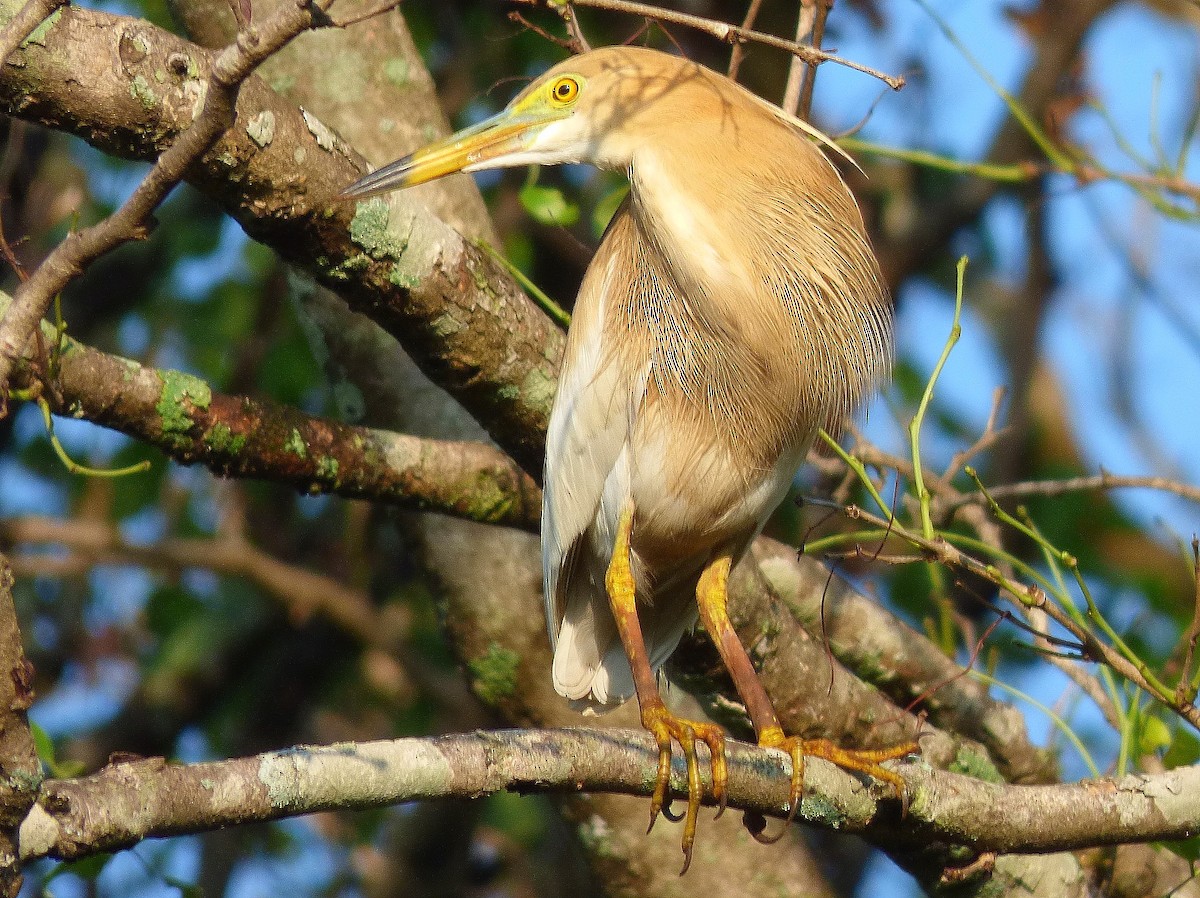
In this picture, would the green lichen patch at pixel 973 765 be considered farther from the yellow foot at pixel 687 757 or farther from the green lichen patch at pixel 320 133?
the green lichen patch at pixel 320 133

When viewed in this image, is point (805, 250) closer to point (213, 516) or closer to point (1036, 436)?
point (213, 516)

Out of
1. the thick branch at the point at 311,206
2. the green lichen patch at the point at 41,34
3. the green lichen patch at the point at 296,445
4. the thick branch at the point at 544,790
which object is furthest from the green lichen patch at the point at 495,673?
the green lichen patch at the point at 41,34

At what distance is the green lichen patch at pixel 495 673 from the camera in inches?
131

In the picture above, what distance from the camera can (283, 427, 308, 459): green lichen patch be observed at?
2.62 meters

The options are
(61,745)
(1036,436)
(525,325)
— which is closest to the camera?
(525,325)

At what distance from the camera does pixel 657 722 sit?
2318 mm

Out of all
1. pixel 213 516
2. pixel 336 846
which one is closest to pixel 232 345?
pixel 213 516

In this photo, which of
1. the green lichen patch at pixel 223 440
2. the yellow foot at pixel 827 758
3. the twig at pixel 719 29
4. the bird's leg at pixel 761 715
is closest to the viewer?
the twig at pixel 719 29

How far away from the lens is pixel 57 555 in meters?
5.16

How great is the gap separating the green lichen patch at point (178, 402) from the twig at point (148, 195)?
2.99ft

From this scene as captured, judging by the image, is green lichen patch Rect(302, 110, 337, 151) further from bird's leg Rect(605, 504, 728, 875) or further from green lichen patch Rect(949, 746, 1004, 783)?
green lichen patch Rect(949, 746, 1004, 783)

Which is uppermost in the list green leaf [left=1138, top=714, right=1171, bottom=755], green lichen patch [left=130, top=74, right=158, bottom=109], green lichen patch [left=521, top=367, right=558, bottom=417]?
green lichen patch [left=130, top=74, right=158, bottom=109]

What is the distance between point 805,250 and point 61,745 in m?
3.24

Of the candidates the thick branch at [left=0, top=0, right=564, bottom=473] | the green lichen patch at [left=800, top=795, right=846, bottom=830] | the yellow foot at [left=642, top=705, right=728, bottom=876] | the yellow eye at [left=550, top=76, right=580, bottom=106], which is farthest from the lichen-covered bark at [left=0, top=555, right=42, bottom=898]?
the yellow eye at [left=550, top=76, right=580, bottom=106]
